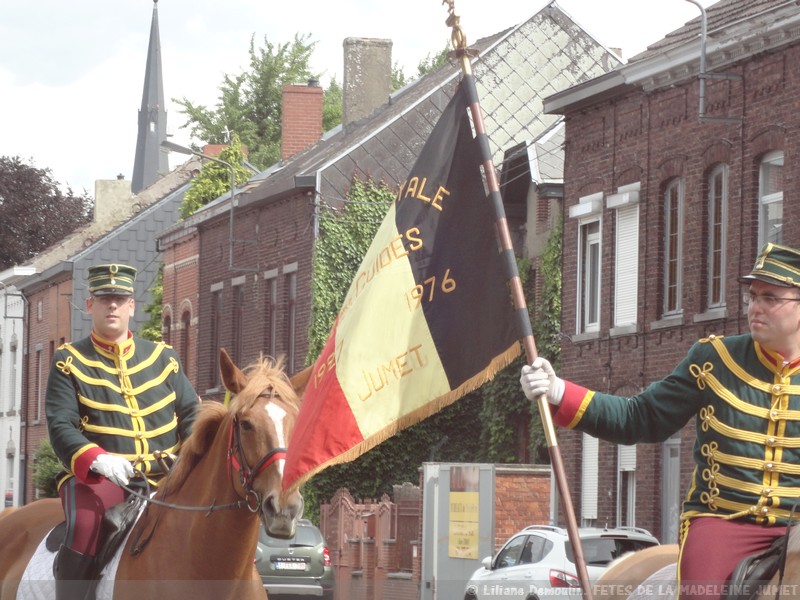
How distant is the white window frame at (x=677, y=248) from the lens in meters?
28.9

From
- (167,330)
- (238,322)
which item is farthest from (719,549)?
(167,330)

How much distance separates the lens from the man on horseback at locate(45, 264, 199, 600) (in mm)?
8805

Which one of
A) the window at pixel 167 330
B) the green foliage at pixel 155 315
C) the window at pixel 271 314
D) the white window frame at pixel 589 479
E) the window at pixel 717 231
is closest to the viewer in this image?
the window at pixel 717 231

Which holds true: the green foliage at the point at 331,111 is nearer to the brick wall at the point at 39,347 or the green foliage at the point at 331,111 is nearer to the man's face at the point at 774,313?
the brick wall at the point at 39,347

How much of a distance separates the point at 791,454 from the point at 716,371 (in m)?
0.45

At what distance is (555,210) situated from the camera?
35.1 meters

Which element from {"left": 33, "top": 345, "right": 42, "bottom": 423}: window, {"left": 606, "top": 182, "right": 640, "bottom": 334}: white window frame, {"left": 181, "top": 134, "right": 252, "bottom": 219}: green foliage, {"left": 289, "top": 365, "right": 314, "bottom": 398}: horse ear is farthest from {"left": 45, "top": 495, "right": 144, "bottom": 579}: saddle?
{"left": 33, "top": 345, "right": 42, "bottom": 423}: window

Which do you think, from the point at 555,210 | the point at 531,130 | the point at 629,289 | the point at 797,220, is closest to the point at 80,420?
the point at 797,220

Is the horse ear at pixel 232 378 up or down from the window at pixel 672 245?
down

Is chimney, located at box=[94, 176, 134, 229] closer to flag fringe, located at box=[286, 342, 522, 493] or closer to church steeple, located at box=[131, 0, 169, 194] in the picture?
church steeple, located at box=[131, 0, 169, 194]

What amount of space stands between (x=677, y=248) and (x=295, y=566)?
8574mm

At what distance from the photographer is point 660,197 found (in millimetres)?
29500

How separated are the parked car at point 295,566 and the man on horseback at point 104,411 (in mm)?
19882

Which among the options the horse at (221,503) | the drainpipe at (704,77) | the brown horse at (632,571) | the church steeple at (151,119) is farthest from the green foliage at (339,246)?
the church steeple at (151,119)
